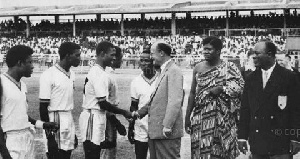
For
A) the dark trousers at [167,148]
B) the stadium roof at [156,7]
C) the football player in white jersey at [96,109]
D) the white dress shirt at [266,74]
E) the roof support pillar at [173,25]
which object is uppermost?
the stadium roof at [156,7]

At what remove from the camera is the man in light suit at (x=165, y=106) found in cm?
656

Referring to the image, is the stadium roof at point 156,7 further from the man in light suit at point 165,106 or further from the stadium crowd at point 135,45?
the man in light suit at point 165,106

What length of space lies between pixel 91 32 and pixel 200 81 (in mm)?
46310

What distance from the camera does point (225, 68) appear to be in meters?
7.00

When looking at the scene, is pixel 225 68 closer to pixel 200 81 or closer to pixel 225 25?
pixel 200 81

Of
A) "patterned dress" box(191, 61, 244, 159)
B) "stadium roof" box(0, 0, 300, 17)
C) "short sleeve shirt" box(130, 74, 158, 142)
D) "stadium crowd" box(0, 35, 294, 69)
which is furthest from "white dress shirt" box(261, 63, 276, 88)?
"stadium roof" box(0, 0, 300, 17)

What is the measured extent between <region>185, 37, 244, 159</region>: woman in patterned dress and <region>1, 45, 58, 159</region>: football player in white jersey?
2065 millimetres

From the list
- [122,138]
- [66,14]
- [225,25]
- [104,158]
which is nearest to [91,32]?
[66,14]

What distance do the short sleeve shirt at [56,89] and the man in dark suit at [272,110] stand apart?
7.44 feet

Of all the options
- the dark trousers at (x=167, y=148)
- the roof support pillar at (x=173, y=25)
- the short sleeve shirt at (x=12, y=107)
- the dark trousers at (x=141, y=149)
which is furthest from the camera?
the roof support pillar at (x=173, y=25)

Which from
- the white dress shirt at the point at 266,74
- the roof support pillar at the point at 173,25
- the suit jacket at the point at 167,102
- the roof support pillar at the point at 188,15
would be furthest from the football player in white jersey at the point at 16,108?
the roof support pillar at the point at 188,15

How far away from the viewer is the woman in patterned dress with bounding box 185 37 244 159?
694 centimetres

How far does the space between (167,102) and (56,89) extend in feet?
4.60

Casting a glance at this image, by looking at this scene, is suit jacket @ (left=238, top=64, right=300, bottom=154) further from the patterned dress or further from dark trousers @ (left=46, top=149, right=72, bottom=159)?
dark trousers @ (left=46, top=149, right=72, bottom=159)
